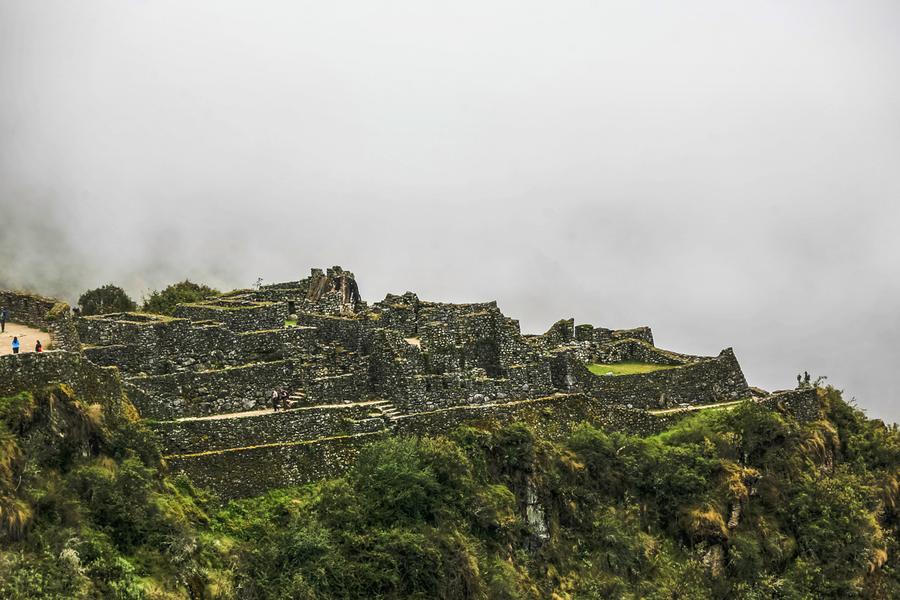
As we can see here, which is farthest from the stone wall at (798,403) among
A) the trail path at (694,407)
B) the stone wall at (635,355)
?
the stone wall at (635,355)

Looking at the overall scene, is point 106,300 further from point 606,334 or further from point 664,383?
point 664,383

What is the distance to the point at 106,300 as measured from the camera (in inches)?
2398

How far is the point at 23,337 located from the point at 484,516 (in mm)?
17275

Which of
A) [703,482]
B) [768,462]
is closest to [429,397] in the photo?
[703,482]

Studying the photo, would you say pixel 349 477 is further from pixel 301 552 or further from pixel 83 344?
pixel 83 344

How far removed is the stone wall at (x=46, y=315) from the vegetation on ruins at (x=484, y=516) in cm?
378

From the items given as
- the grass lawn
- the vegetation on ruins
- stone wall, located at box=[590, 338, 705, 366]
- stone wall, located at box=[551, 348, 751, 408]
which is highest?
stone wall, located at box=[590, 338, 705, 366]

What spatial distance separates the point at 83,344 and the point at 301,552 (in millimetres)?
11896

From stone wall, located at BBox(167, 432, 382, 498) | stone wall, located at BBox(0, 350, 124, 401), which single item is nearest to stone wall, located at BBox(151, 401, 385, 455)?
stone wall, located at BBox(167, 432, 382, 498)

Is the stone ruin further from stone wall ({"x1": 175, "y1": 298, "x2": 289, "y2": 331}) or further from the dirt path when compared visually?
the dirt path

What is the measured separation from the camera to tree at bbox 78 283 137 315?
57.7m

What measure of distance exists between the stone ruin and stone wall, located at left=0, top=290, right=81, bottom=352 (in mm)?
320

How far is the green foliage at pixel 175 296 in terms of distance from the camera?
54.4 meters

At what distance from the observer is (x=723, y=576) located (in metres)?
39.8
